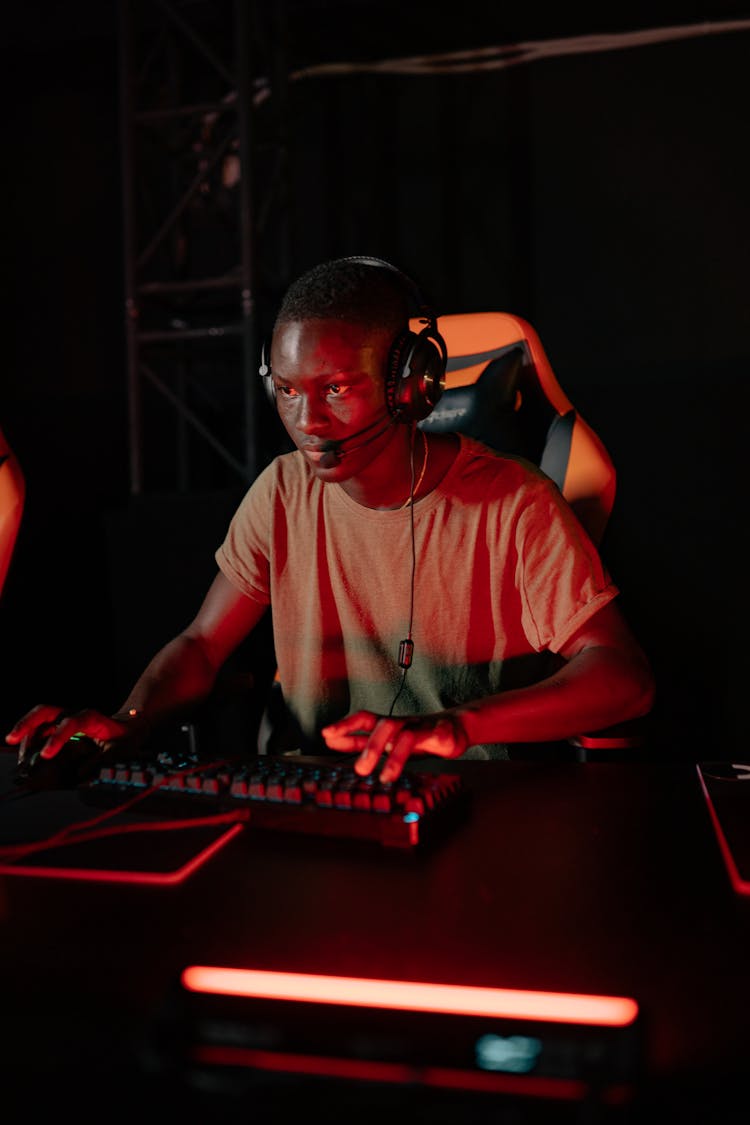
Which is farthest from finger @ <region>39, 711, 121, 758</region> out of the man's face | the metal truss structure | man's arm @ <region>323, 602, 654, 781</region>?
the metal truss structure

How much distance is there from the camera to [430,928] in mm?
561

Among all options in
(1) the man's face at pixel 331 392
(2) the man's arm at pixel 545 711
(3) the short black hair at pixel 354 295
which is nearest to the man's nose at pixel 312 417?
(1) the man's face at pixel 331 392

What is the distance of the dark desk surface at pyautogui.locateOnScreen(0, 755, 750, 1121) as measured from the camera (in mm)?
458

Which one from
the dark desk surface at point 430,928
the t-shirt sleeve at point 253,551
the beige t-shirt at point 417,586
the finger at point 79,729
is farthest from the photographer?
the t-shirt sleeve at point 253,551

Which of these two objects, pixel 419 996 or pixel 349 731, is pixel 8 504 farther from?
pixel 419 996

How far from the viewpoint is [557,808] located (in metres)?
0.81

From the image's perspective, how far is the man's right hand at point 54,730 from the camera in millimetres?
870

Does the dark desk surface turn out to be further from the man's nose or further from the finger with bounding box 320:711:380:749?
the man's nose

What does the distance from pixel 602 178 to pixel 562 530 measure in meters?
2.24

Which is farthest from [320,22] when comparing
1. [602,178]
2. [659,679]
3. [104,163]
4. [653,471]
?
[659,679]

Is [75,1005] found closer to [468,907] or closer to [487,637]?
[468,907]

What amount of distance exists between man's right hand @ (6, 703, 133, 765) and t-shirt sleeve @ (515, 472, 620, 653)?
545mm

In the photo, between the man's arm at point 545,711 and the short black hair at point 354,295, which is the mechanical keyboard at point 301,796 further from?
the short black hair at point 354,295

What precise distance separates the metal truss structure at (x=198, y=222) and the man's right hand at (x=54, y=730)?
6.58ft
